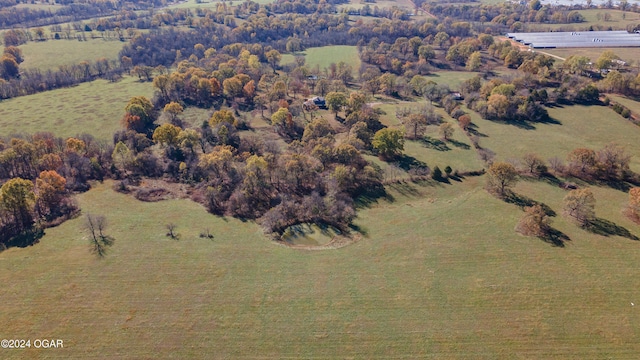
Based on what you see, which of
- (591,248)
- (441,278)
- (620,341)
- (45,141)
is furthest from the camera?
(45,141)

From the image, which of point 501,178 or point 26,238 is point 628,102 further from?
point 26,238

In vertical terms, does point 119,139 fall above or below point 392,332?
above

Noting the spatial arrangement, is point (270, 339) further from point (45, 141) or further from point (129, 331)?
point (45, 141)

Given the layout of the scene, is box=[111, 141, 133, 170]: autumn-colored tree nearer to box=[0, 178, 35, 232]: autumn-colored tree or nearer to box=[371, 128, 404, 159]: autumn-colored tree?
box=[0, 178, 35, 232]: autumn-colored tree

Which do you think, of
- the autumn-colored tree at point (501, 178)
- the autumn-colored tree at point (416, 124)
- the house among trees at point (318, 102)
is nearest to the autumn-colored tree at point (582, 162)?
the autumn-colored tree at point (501, 178)

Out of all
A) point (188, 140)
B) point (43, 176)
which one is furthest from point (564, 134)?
point (43, 176)

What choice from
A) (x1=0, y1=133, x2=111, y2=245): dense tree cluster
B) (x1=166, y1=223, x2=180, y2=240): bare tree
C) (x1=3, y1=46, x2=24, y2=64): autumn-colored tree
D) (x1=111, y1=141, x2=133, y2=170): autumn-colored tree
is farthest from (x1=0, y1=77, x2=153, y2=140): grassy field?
(x1=166, y1=223, x2=180, y2=240): bare tree

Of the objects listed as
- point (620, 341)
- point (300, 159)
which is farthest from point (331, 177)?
point (620, 341)
